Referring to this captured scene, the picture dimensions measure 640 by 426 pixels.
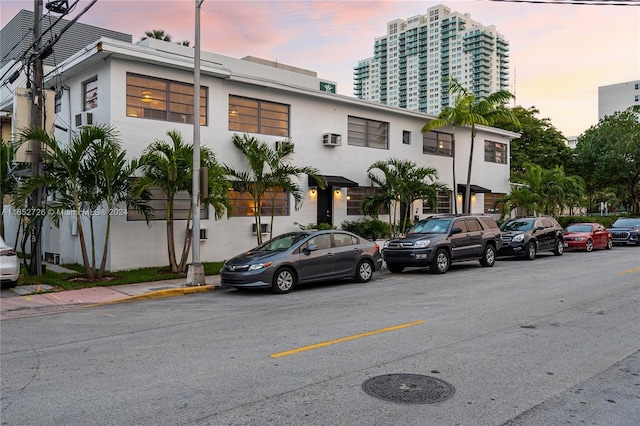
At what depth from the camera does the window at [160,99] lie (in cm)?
1584

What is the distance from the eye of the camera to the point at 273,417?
14.8 feet

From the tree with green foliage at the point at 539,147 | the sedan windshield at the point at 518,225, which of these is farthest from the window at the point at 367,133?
the tree with green foliage at the point at 539,147


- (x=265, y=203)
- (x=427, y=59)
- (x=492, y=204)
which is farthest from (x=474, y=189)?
(x=427, y=59)

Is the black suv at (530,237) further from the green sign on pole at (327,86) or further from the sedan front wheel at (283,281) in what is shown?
the green sign on pole at (327,86)

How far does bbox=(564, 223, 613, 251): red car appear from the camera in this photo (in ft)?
Answer: 75.8

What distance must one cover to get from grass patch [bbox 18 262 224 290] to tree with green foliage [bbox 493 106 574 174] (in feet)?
116

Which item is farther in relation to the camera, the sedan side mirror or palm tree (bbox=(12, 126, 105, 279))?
palm tree (bbox=(12, 126, 105, 279))

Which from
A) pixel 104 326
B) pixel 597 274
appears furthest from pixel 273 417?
pixel 597 274

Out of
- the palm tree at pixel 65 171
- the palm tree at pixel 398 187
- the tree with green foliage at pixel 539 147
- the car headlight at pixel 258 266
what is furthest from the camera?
the tree with green foliage at pixel 539 147

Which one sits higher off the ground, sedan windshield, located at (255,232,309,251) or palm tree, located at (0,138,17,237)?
palm tree, located at (0,138,17,237)

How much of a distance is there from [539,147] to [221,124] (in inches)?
1364

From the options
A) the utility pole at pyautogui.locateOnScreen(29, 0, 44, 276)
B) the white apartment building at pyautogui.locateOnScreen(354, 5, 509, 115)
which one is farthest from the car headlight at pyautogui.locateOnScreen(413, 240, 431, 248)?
the white apartment building at pyautogui.locateOnScreen(354, 5, 509, 115)

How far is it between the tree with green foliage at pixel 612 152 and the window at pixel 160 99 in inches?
1194

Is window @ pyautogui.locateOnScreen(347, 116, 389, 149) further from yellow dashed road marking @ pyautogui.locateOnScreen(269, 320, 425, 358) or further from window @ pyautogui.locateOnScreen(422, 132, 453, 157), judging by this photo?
yellow dashed road marking @ pyautogui.locateOnScreen(269, 320, 425, 358)
